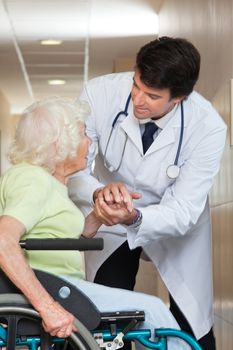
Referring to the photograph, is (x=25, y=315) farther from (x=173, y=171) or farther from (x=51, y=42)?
(x=51, y=42)

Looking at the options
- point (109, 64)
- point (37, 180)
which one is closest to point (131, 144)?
point (37, 180)

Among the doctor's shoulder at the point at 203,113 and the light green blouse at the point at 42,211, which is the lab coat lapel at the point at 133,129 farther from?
the light green blouse at the point at 42,211

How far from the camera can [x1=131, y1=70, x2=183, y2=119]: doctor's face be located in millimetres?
2412

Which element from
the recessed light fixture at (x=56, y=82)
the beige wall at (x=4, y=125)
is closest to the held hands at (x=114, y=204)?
the recessed light fixture at (x=56, y=82)

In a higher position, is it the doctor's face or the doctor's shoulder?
the doctor's face

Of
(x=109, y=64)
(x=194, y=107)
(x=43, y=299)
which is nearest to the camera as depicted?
(x=43, y=299)

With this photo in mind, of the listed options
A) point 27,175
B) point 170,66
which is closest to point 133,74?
point 170,66

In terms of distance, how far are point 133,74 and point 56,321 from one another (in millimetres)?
1067

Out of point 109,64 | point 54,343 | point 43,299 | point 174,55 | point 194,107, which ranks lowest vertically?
point 109,64

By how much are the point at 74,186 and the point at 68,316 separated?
33.2 inches

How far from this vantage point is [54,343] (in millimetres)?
1921

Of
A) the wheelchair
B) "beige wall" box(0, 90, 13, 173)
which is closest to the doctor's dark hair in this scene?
the wheelchair

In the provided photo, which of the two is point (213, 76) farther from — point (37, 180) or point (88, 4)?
point (88, 4)

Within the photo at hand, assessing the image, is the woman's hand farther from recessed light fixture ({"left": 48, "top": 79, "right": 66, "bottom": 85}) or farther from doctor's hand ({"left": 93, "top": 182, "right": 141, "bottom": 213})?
recessed light fixture ({"left": 48, "top": 79, "right": 66, "bottom": 85})
